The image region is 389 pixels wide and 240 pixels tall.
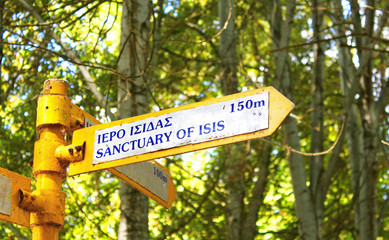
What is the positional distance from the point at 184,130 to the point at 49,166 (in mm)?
757

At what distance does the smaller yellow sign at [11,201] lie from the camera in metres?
2.94

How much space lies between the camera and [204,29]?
1075 centimetres

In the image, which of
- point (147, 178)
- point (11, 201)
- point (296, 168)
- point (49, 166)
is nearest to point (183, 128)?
point (147, 178)

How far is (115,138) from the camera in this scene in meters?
3.05

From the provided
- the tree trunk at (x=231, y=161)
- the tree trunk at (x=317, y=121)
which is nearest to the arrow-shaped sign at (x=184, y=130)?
the tree trunk at (x=231, y=161)

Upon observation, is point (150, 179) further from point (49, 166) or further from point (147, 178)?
point (49, 166)

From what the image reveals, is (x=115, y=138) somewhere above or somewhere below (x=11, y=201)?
above

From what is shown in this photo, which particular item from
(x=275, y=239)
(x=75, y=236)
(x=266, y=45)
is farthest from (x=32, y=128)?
(x=266, y=45)

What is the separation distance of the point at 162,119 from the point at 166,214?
6.90 meters

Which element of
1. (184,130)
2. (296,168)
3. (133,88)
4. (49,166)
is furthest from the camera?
(296,168)

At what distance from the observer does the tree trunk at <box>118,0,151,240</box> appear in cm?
509

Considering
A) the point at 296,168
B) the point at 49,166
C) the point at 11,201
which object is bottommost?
the point at 11,201

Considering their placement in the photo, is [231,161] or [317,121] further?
[231,161]

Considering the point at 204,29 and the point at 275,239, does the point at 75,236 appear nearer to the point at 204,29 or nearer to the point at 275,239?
the point at 275,239
